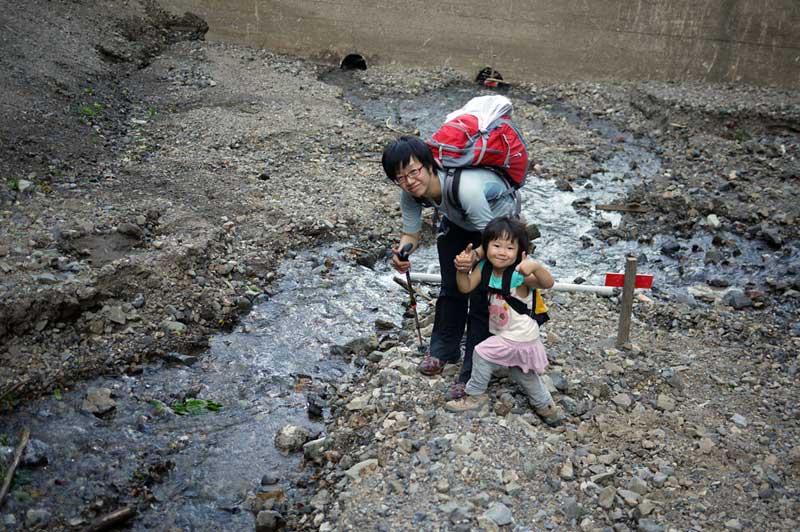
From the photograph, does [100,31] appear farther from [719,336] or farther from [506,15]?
[719,336]

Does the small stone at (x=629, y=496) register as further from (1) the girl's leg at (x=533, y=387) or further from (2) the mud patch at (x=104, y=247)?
(2) the mud patch at (x=104, y=247)

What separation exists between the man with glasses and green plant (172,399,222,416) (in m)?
1.43

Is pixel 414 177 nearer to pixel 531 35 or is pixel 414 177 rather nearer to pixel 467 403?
pixel 467 403

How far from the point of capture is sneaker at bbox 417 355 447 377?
13.6ft

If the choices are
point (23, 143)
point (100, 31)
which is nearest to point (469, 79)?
point (100, 31)

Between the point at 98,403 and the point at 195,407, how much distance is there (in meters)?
0.59

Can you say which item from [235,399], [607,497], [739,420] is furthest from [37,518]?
[739,420]

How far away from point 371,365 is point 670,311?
247cm

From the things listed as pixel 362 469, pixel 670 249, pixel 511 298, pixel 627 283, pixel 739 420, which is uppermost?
pixel 511 298

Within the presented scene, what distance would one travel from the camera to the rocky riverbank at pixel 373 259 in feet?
11.4

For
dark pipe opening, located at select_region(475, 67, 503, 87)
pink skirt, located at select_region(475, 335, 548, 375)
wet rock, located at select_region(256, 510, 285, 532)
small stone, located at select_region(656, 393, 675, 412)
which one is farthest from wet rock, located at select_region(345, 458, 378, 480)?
dark pipe opening, located at select_region(475, 67, 503, 87)

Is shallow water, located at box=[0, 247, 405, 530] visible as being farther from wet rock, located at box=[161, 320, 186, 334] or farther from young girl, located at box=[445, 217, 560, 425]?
young girl, located at box=[445, 217, 560, 425]

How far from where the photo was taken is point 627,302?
14.6ft

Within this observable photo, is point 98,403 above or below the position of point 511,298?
below
